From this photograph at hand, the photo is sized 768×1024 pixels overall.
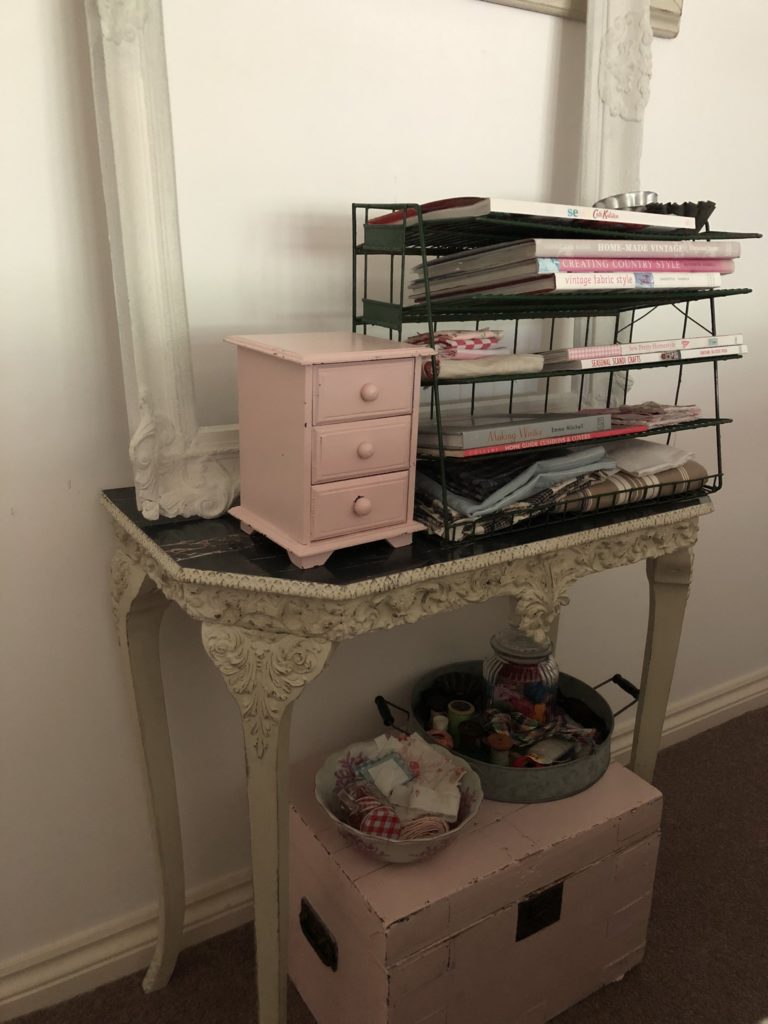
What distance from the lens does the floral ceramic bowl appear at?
1215 millimetres

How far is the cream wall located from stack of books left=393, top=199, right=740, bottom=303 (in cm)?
21

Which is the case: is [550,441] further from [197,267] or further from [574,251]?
[197,267]

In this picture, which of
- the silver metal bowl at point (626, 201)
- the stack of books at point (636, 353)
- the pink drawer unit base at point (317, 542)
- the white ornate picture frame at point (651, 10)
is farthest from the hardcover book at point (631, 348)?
the white ornate picture frame at point (651, 10)

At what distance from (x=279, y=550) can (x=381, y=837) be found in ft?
1.54

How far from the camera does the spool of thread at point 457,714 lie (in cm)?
155

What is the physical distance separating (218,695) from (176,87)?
0.98 metres

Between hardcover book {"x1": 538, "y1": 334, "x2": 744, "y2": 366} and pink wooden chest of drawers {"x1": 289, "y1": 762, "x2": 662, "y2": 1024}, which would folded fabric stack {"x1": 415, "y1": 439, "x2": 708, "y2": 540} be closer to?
hardcover book {"x1": 538, "y1": 334, "x2": 744, "y2": 366}

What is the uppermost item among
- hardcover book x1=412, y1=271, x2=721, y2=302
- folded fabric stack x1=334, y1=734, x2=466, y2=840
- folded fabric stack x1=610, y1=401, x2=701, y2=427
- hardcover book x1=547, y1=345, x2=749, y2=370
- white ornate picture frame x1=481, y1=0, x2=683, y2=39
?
white ornate picture frame x1=481, y1=0, x2=683, y2=39

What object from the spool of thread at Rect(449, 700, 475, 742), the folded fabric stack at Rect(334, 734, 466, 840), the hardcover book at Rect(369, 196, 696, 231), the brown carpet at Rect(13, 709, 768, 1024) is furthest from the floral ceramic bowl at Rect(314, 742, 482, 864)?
the hardcover book at Rect(369, 196, 696, 231)

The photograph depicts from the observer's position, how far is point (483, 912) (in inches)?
49.0

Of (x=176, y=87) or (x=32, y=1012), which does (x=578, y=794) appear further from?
(x=176, y=87)

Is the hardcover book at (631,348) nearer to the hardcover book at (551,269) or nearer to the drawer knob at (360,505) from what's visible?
the hardcover book at (551,269)

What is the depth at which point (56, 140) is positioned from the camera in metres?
1.10

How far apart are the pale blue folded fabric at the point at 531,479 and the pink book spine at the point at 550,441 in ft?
0.11
